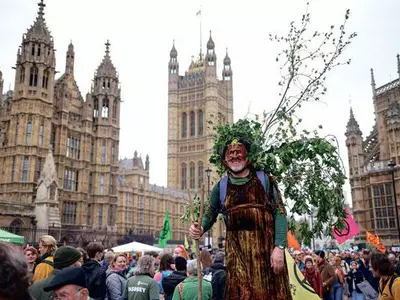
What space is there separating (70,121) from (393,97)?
1214 inches

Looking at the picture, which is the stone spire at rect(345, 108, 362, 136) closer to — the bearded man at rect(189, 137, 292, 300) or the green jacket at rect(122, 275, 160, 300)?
the green jacket at rect(122, 275, 160, 300)

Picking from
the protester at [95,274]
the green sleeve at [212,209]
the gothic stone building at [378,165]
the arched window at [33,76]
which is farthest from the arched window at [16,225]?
the gothic stone building at [378,165]

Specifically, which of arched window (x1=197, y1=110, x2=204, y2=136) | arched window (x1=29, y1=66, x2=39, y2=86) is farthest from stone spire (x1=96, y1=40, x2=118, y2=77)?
arched window (x1=197, y1=110, x2=204, y2=136)

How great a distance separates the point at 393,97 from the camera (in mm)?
38094

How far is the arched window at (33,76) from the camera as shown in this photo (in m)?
30.3

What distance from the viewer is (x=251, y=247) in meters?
3.87

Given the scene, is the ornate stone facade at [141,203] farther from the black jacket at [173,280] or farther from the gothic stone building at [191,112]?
the black jacket at [173,280]

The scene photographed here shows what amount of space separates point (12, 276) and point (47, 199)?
28.5 metres

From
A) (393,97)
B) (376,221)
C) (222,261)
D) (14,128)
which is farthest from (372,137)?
(222,261)

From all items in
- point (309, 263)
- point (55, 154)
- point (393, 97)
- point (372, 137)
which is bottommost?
point (309, 263)

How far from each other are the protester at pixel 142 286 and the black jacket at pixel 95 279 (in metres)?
0.46

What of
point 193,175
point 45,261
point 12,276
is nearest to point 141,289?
point 45,261

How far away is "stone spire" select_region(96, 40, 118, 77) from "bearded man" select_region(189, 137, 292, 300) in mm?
34955

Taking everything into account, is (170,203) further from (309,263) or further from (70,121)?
(309,263)
